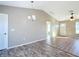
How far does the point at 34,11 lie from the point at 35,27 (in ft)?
4.00

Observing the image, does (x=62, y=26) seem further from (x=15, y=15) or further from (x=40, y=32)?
(x=15, y=15)

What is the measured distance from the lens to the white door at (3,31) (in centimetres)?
586

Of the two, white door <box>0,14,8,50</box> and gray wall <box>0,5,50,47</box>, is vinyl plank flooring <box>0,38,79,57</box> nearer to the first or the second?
white door <box>0,14,8,50</box>

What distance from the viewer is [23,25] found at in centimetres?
720

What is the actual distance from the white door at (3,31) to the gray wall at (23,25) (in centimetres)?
29

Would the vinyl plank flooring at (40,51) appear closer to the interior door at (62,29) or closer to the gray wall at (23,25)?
the gray wall at (23,25)

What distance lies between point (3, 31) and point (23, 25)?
160 cm

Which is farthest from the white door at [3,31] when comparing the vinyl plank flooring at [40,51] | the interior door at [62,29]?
the interior door at [62,29]

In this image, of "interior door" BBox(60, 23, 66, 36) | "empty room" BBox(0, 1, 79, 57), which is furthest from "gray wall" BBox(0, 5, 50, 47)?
"interior door" BBox(60, 23, 66, 36)

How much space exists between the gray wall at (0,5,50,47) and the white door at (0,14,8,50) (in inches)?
11.6

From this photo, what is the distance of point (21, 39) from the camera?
7.12 meters

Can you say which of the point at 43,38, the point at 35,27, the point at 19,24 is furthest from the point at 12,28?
the point at 43,38

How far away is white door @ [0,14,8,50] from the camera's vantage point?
5.86 m

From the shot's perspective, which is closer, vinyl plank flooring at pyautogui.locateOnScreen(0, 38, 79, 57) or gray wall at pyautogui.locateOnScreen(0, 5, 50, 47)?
vinyl plank flooring at pyautogui.locateOnScreen(0, 38, 79, 57)
